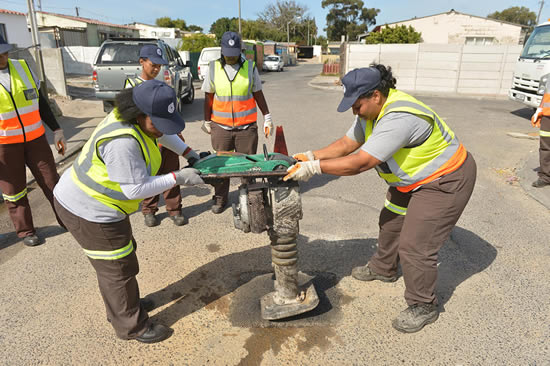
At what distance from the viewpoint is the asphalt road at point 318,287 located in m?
2.69

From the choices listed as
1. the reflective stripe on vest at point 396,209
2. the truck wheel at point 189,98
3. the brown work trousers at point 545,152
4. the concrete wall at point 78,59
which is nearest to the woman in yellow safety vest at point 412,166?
the reflective stripe on vest at point 396,209

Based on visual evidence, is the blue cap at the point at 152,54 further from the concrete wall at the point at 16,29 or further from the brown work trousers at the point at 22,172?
the concrete wall at the point at 16,29

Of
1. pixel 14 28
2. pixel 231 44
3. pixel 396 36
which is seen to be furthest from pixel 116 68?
pixel 396 36

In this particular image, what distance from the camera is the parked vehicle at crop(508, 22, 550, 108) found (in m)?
10.4

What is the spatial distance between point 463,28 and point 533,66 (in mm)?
23249

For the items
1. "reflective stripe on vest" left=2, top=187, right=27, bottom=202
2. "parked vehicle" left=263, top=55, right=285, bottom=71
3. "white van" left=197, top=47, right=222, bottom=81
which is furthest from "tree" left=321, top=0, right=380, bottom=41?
"reflective stripe on vest" left=2, top=187, right=27, bottom=202

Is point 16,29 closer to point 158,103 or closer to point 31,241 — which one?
point 31,241

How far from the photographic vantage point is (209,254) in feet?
→ 13.0

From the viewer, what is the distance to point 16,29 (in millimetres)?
22781

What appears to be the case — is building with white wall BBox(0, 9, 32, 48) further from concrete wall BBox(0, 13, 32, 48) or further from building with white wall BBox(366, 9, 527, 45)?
building with white wall BBox(366, 9, 527, 45)

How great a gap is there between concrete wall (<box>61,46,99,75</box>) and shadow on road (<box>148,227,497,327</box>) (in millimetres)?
25783

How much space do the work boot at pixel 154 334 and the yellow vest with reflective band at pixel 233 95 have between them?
2570 mm

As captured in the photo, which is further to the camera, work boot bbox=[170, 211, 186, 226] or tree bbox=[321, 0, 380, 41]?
tree bbox=[321, 0, 380, 41]

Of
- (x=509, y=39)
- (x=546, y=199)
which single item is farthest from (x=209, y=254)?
(x=509, y=39)
